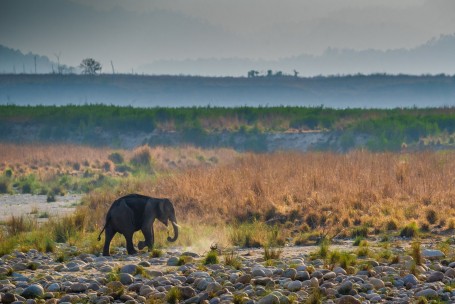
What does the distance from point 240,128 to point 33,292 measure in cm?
4697

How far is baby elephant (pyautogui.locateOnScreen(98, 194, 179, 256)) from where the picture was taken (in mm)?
15539

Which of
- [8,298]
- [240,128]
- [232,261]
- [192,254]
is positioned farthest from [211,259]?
[240,128]

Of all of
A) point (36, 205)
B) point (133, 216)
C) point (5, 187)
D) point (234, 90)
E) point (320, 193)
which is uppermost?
point (234, 90)

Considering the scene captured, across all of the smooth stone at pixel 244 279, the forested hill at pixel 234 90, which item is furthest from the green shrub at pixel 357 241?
the forested hill at pixel 234 90

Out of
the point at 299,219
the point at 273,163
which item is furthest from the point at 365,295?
the point at 273,163

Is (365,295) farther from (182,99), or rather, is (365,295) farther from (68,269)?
(182,99)

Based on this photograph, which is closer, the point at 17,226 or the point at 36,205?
the point at 17,226

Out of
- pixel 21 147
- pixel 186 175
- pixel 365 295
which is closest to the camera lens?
pixel 365 295

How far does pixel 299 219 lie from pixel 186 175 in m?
6.78

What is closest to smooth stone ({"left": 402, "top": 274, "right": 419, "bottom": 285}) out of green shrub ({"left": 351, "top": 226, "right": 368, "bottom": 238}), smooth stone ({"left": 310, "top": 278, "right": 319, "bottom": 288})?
smooth stone ({"left": 310, "top": 278, "right": 319, "bottom": 288})

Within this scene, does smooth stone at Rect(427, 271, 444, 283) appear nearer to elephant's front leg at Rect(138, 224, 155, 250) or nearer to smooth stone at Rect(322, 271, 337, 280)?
smooth stone at Rect(322, 271, 337, 280)

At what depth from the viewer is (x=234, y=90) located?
14025cm

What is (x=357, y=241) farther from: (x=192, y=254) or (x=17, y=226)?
(x=17, y=226)

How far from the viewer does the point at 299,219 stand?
64.7 feet
